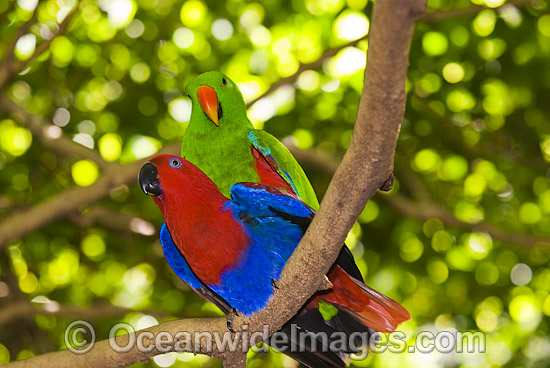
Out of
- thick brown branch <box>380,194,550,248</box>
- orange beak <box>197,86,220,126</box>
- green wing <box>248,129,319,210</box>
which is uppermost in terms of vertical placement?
thick brown branch <box>380,194,550,248</box>

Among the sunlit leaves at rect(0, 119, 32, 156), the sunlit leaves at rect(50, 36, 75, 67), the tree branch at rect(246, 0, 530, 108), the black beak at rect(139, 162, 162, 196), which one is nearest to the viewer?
the black beak at rect(139, 162, 162, 196)

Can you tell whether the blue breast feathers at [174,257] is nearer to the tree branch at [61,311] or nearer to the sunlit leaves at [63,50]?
the tree branch at [61,311]

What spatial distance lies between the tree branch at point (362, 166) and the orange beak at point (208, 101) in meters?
0.63

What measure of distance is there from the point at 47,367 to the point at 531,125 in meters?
4.84

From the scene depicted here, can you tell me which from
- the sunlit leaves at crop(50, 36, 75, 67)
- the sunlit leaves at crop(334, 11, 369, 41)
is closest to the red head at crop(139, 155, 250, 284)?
the sunlit leaves at crop(334, 11, 369, 41)

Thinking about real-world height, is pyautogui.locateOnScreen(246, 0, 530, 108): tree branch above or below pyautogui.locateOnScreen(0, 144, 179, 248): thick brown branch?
above

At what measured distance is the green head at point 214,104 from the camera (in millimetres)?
2102

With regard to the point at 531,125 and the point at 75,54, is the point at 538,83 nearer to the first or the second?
the point at 531,125

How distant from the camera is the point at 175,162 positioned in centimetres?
198

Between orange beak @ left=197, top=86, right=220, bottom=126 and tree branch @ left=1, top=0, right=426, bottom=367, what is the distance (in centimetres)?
63

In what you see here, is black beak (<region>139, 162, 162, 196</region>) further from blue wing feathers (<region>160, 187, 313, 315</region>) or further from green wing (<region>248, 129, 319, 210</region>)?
green wing (<region>248, 129, 319, 210</region>)

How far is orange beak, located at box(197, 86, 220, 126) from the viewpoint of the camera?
6.86ft

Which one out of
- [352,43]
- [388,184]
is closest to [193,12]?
[352,43]

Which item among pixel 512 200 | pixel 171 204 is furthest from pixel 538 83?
pixel 171 204
